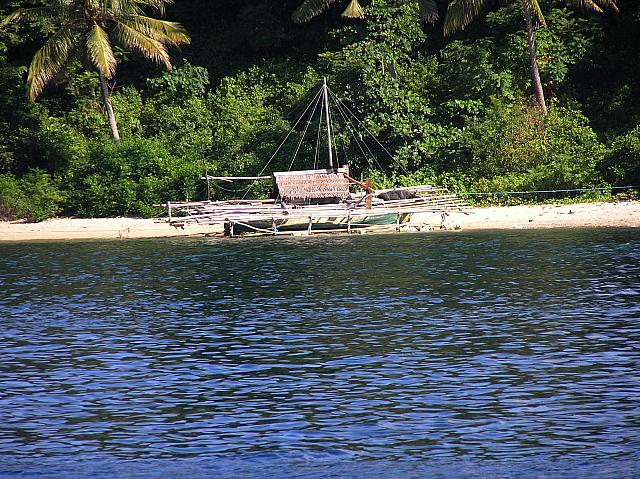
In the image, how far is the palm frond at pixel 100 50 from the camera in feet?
114

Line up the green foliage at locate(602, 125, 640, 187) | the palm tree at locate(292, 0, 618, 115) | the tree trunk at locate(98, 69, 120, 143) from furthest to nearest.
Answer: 1. the tree trunk at locate(98, 69, 120, 143)
2. the palm tree at locate(292, 0, 618, 115)
3. the green foliage at locate(602, 125, 640, 187)

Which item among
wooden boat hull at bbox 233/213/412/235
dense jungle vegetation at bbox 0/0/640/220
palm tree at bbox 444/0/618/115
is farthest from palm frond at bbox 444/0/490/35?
wooden boat hull at bbox 233/213/412/235

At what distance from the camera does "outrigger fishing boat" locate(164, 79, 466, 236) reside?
32.8 metres

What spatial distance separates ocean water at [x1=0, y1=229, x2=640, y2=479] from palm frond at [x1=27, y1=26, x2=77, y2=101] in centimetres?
1172

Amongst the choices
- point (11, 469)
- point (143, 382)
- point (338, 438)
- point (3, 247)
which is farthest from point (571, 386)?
point (3, 247)

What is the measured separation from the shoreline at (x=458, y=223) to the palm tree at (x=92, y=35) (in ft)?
15.2

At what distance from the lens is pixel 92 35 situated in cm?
3519

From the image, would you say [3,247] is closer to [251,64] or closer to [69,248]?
[69,248]

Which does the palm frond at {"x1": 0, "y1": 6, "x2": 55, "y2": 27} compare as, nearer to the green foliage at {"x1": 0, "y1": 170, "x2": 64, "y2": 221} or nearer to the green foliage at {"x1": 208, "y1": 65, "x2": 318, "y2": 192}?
the green foliage at {"x1": 0, "y1": 170, "x2": 64, "y2": 221}

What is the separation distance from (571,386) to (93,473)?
21.1 feet

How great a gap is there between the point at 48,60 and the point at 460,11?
51.3 ft

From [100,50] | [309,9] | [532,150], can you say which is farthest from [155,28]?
[532,150]

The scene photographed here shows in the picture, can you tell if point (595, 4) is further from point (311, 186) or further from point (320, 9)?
point (311, 186)

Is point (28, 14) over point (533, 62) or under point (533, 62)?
over
